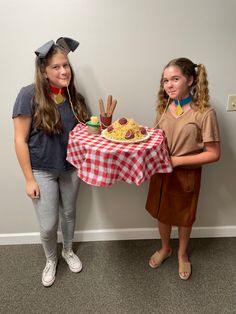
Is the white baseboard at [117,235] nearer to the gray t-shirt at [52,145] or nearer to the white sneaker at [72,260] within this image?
the white sneaker at [72,260]

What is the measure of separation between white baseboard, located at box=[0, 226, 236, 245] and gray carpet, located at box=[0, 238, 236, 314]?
0.05m

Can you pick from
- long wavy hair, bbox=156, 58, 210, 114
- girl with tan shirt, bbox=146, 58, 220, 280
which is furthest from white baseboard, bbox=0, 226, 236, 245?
long wavy hair, bbox=156, 58, 210, 114

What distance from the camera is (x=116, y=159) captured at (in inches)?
44.9

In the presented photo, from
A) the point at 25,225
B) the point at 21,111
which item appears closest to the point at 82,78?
the point at 21,111

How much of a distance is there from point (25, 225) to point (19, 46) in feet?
3.88

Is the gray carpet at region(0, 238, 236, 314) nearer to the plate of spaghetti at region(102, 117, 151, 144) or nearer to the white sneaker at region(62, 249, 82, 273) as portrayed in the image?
the white sneaker at region(62, 249, 82, 273)

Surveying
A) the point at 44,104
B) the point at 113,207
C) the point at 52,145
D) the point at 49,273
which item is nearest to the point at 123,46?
the point at 44,104

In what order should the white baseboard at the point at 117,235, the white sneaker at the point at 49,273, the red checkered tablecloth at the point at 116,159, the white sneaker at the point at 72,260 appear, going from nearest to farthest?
the red checkered tablecloth at the point at 116,159 < the white sneaker at the point at 49,273 < the white sneaker at the point at 72,260 < the white baseboard at the point at 117,235

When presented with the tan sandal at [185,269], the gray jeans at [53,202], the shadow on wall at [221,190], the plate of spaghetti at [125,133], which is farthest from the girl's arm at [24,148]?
the shadow on wall at [221,190]

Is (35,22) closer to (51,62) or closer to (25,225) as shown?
(51,62)

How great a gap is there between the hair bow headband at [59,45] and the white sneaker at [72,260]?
1.20 m

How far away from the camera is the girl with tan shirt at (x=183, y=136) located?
133cm

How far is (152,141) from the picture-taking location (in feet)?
4.13

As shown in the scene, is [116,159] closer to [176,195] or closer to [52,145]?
[52,145]
